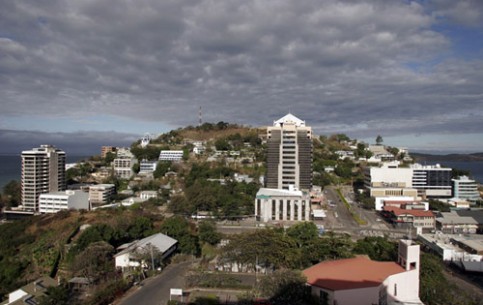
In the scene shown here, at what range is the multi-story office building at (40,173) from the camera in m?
33.9

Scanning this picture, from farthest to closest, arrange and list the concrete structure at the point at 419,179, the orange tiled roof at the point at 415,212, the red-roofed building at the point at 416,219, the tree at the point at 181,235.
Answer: the concrete structure at the point at 419,179, the orange tiled roof at the point at 415,212, the red-roofed building at the point at 416,219, the tree at the point at 181,235

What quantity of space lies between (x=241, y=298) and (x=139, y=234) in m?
9.37

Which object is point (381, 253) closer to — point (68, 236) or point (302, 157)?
point (68, 236)

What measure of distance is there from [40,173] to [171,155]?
1766cm

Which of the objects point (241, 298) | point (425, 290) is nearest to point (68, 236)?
point (241, 298)

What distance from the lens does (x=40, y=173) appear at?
114 ft

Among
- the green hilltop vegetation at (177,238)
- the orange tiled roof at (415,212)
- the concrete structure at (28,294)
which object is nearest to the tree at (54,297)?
the green hilltop vegetation at (177,238)

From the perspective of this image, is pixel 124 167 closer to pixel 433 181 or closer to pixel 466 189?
pixel 433 181

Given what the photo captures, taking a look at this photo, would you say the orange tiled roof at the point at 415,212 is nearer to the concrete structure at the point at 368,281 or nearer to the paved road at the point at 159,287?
the concrete structure at the point at 368,281

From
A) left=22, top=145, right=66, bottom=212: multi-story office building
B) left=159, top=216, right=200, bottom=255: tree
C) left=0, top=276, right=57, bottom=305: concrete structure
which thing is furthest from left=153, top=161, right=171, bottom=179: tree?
left=0, top=276, right=57, bottom=305: concrete structure

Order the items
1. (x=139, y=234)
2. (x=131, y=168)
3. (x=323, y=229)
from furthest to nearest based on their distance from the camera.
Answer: (x=131, y=168)
(x=323, y=229)
(x=139, y=234)

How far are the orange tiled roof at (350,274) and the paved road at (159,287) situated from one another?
4933mm

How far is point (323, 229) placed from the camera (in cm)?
2555

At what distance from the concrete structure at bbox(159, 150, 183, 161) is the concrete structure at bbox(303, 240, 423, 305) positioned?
37577 millimetres
